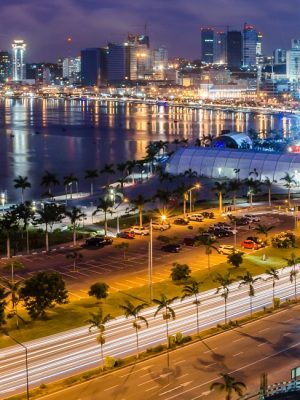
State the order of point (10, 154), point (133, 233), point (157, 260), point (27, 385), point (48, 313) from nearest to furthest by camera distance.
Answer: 1. point (27, 385)
2. point (48, 313)
3. point (157, 260)
4. point (133, 233)
5. point (10, 154)

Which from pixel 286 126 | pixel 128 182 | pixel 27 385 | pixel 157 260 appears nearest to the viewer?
pixel 27 385

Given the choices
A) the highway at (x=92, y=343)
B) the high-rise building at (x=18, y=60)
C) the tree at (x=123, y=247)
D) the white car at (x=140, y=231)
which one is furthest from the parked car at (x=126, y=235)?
the high-rise building at (x=18, y=60)

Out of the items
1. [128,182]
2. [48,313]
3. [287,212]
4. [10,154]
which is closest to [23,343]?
[48,313]

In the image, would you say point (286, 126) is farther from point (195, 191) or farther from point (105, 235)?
point (105, 235)

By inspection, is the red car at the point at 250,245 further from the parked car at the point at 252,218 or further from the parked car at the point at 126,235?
the parked car at the point at 252,218

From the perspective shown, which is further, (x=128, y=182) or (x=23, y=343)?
(x=128, y=182)

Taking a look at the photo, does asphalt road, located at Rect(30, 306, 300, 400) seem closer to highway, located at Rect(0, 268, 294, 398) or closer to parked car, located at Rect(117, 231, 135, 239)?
highway, located at Rect(0, 268, 294, 398)

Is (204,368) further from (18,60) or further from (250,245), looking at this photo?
(18,60)
